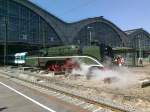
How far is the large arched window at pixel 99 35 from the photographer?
116 m

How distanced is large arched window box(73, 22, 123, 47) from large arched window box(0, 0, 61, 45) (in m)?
13.6

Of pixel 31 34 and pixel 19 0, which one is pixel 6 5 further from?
pixel 31 34

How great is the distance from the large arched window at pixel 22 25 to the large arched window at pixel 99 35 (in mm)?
13629

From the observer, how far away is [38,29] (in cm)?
10138

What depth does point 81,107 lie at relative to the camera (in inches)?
570

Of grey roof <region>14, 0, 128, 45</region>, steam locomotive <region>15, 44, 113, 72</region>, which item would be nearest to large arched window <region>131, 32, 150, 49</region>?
grey roof <region>14, 0, 128, 45</region>

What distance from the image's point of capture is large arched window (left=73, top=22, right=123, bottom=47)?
115938 mm

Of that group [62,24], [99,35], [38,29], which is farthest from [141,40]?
[38,29]

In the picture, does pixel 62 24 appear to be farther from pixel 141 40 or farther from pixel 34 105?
pixel 34 105

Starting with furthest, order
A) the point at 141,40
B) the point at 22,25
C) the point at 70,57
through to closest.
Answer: the point at 141,40, the point at 22,25, the point at 70,57

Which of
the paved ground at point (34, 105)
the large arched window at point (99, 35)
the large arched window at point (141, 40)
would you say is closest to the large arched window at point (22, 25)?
the large arched window at point (99, 35)

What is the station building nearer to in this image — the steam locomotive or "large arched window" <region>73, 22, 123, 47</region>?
"large arched window" <region>73, 22, 123, 47</region>

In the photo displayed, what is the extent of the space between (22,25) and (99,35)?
39584 mm

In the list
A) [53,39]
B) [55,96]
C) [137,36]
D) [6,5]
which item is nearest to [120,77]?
[55,96]
